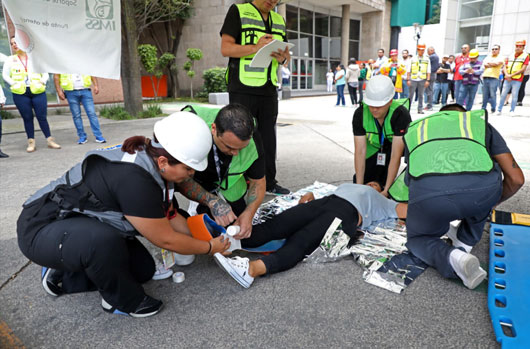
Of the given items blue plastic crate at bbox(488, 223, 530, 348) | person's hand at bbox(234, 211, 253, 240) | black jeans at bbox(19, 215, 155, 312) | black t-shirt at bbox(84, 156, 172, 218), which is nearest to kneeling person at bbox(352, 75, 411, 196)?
blue plastic crate at bbox(488, 223, 530, 348)

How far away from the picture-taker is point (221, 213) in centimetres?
229

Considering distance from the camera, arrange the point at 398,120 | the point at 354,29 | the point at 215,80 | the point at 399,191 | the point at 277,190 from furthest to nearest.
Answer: the point at 354,29, the point at 215,80, the point at 277,190, the point at 398,120, the point at 399,191

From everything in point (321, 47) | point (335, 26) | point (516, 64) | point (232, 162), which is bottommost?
point (232, 162)

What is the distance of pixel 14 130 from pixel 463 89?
10.6m

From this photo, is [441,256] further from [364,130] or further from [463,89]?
[463,89]

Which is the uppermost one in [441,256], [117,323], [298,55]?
[298,55]

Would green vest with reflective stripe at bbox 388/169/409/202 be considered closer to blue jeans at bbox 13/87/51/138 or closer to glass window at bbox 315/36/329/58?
blue jeans at bbox 13/87/51/138

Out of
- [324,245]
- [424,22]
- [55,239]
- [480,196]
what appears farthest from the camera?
[424,22]

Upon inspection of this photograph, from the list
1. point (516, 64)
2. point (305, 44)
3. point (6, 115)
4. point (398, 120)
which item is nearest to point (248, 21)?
A: point (398, 120)

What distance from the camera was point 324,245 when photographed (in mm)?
2273

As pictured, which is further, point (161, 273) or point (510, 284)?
point (161, 273)

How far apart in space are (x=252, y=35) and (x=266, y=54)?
23cm

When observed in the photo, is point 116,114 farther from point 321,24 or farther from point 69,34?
point 321,24

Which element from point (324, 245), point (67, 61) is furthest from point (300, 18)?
point (324, 245)
